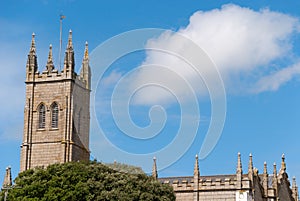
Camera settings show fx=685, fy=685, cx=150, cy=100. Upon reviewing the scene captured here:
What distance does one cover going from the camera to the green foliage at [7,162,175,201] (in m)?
70.5

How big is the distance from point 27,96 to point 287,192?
127 ft

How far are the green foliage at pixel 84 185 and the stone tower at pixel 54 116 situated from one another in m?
15.7

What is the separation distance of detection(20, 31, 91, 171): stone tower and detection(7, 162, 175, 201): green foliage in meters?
15.7

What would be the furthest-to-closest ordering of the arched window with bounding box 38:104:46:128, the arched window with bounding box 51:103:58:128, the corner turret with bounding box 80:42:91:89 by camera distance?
the corner turret with bounding box 80:42:91:89
the arched window with bounding box 38:104:46:128
the arched window with bounding box 51:103:58:128

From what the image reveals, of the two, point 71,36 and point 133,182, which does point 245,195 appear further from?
point 71,36

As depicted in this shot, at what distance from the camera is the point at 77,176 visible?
72.4 m

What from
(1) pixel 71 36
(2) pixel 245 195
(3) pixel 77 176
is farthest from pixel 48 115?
(2) pixel 245 195

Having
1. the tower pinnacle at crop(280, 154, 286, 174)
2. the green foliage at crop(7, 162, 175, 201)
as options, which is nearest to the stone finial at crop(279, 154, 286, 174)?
the tower pinnacle at crop(280, 154, 286, 174)

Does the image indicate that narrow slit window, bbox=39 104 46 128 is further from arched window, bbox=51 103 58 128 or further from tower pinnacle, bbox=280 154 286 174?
tower pinnacle, bbox=280 154 286 174

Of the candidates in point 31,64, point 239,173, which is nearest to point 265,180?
point 239,173

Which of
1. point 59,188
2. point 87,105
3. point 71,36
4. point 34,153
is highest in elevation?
point 71,36

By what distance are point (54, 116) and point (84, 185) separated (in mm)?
23622

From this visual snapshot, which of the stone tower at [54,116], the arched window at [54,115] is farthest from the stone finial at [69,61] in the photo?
the arched window at [54,115]

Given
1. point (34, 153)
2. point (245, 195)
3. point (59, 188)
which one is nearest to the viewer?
point (59, 188)
